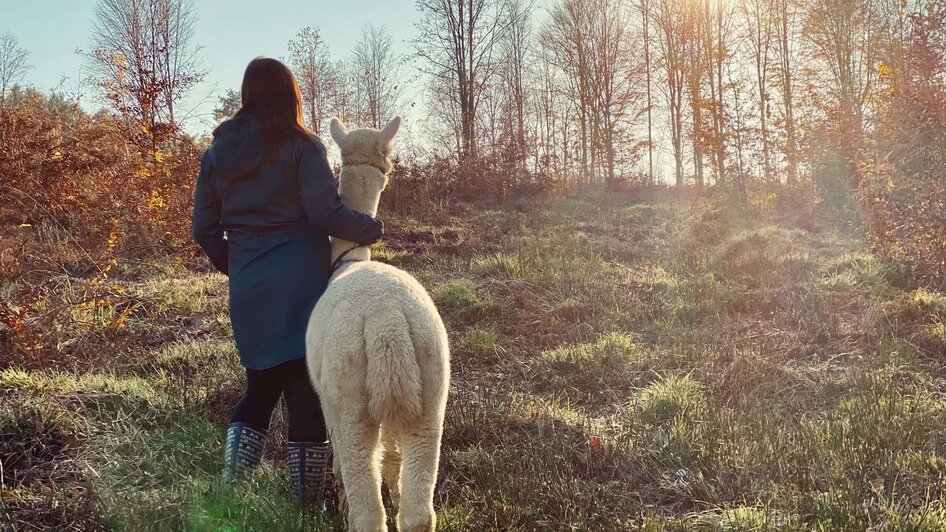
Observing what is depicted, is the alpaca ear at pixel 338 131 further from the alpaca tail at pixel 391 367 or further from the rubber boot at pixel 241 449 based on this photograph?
the rubber boot at pixel 241 449

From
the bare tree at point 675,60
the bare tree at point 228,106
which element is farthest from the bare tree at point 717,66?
the bare tree at point 228,106

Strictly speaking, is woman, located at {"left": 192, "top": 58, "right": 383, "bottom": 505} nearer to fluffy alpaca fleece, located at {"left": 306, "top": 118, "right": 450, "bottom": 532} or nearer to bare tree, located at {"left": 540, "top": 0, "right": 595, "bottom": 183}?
fluffy alpaca fleece, located at {"left": 306, "top": 118, "right": 450, "bottom": 532}

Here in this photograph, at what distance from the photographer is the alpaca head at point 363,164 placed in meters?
3.17

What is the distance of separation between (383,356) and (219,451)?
2237mm

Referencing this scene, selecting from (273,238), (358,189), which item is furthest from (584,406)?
(273,238)

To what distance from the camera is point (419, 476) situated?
2242 mm

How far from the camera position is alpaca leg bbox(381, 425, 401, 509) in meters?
2.83

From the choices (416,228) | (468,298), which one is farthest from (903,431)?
(416,228)

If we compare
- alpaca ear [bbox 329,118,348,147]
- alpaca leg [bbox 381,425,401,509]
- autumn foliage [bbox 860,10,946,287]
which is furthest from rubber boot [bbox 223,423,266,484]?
autumn foliage [bbox 860,10,946,287]

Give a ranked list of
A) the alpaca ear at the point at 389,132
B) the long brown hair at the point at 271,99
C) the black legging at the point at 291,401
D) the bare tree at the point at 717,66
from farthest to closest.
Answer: the bare tree at the point at 717,66, the alpaca ear at the point at 389,132, the black legging at the point at 291,401, the long brown hair at the point at 271,99

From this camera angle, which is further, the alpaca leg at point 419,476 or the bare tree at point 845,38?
the bare tree at point 845,38

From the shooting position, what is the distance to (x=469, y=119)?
23.2 meters

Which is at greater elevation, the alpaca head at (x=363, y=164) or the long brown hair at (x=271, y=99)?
the long brown hair at (x=271, y=99)

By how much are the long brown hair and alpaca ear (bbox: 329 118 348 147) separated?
0.35 metres
